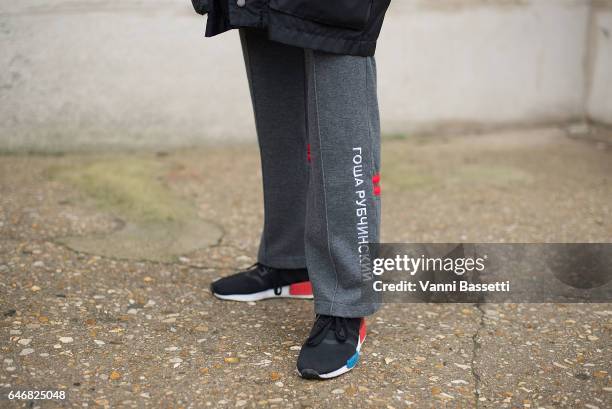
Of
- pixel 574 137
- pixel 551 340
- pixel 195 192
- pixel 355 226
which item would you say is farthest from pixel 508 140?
pixel 355 226

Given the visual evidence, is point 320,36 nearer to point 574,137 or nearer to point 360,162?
point 360,162

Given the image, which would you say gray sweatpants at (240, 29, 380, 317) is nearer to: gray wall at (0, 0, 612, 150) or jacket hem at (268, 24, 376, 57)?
jacket hem at (268, 24, 376, 57)

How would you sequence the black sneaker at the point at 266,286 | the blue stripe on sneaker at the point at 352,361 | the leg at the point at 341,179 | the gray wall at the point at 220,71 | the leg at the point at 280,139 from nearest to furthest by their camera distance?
the leg at the point at 341,179
the blue stripe on sneaker at the point at 352,361
the leg at the point at 280,139
the black sneaker at the point at 266,286
the gray wall at the point at 220,71

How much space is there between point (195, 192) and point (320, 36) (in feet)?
5.91

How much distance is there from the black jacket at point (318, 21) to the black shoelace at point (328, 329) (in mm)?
705

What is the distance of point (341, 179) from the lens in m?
1.90

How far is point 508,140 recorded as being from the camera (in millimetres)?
4402

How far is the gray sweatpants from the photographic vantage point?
73.6 inches

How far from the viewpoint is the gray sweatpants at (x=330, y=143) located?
1869mm

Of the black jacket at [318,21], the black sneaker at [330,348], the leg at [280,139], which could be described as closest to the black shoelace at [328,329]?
the black sneaker at [330,348]

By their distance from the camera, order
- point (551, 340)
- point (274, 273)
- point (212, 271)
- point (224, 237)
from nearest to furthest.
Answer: point (551, 340) → point (274, 273) → point (212, 271) → point (224, 237)

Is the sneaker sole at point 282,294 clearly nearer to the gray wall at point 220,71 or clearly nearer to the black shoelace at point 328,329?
the black shoelace at point 328,329

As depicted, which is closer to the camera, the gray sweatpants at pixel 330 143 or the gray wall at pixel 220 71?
the gray sweatpants at pixel 330 143

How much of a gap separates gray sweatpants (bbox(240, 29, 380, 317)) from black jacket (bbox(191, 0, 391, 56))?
5 cm
